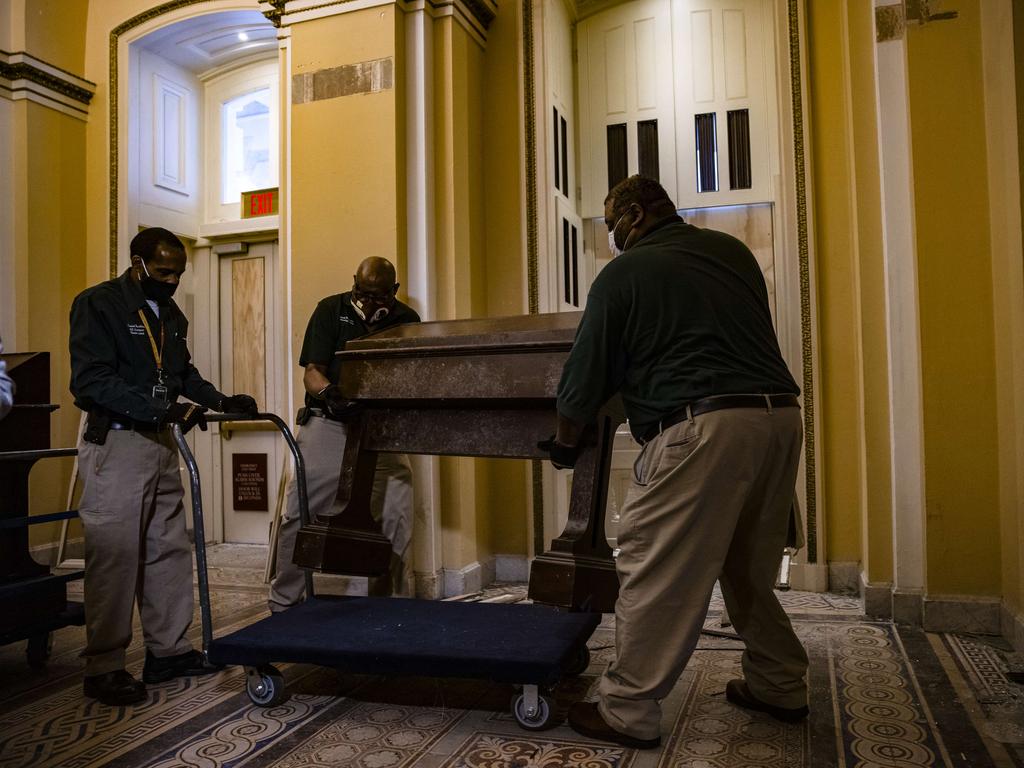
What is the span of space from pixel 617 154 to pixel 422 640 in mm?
3856

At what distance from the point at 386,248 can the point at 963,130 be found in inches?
111

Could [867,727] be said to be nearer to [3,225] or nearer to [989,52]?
[989,52]

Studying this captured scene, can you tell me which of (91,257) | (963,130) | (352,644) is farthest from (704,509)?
(91,257)

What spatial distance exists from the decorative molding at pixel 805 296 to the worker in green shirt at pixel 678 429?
2.17 m

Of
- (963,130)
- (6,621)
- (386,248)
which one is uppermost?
(963,130)

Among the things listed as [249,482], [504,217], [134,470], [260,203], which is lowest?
[249,482]

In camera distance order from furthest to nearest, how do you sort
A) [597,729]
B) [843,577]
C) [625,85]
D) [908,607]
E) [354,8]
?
[625,85] < [354,8] < [843,577] < [908,607] < [597,729]

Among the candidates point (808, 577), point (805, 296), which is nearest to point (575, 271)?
point (805, 296)

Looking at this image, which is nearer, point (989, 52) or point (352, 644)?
point (352, 644)

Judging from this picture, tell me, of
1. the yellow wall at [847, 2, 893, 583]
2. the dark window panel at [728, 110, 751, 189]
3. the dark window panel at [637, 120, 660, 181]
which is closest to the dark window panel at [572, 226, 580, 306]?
the dark window panel at [637, 120, 660, 181]

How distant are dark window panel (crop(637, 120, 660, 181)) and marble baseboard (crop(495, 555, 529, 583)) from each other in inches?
103

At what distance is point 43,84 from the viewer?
562 cm

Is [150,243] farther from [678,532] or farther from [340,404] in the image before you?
[678,532]

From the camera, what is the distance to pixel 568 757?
91.5 inches
